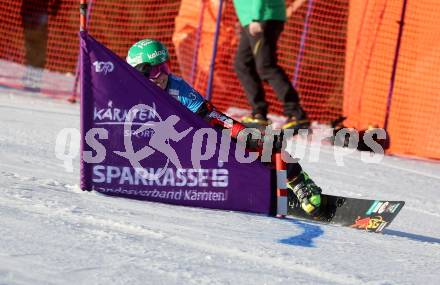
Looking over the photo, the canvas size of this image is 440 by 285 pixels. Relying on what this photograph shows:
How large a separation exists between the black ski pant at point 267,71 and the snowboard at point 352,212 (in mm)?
3913

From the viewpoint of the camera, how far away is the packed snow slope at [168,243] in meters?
3.70

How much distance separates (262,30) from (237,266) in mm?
6017

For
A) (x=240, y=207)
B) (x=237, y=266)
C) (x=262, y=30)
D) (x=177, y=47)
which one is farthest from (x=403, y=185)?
(x=177, y=47)

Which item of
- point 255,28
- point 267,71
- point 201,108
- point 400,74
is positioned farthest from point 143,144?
point 400,74

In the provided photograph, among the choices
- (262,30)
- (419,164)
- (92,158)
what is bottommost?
(419,164)

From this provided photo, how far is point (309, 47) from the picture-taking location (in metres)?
12.8

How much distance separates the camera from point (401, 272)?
439cm

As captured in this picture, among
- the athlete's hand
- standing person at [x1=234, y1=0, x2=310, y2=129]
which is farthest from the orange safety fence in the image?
the athlete's hand

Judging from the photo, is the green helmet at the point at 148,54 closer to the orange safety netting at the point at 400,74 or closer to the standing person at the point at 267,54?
the standing person at the point at 267,54

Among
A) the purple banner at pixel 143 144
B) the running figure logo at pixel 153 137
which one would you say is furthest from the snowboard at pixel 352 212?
the running figure logo at pixel 153 137

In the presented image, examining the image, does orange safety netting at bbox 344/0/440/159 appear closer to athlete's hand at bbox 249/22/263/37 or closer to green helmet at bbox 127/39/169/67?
athlete's hand at bbox 249/22/263/37

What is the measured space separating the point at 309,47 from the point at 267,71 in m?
3.18

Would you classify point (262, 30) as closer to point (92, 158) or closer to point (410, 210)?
point (410, 210)

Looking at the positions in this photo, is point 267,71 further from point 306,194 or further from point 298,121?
point 306,194
